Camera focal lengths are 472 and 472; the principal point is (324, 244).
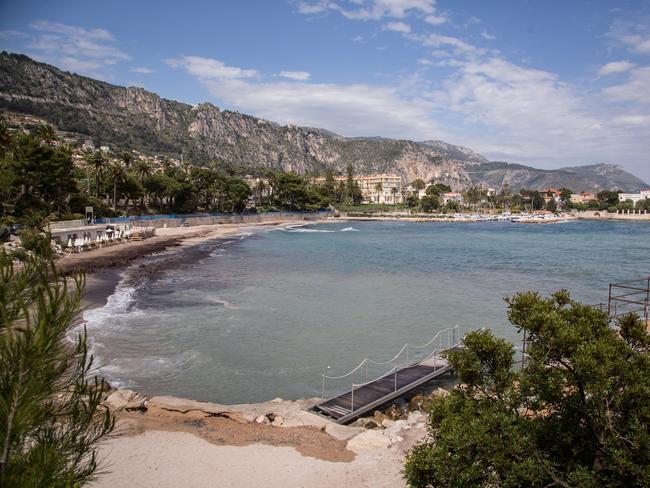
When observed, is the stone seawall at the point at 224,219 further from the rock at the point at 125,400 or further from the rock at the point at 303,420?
the rock at the point at 303,420

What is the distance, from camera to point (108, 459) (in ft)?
35.2

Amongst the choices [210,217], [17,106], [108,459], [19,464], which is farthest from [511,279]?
[17,106]

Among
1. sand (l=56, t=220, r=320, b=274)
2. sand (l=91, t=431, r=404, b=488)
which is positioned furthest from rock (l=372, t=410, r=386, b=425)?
sand (l=56, t=220, r=320, b=274)

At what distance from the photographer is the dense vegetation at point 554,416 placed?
18.2ft

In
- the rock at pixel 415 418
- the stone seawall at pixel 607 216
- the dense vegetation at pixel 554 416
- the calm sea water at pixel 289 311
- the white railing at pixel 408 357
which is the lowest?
the calm sea water at pixel 289 311

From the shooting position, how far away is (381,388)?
15.6 m

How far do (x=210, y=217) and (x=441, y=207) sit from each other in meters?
105

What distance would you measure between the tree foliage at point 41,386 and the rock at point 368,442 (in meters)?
7.80

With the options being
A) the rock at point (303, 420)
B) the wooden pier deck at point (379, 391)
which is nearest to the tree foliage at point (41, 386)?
the rock at point (303, 420)

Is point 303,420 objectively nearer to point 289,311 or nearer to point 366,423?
point 366,423

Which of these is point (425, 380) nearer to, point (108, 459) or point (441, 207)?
point (108, 459)

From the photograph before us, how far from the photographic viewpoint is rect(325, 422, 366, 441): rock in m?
12.3

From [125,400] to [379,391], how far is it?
7.79 meters

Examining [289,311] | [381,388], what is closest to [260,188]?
[289,311]
